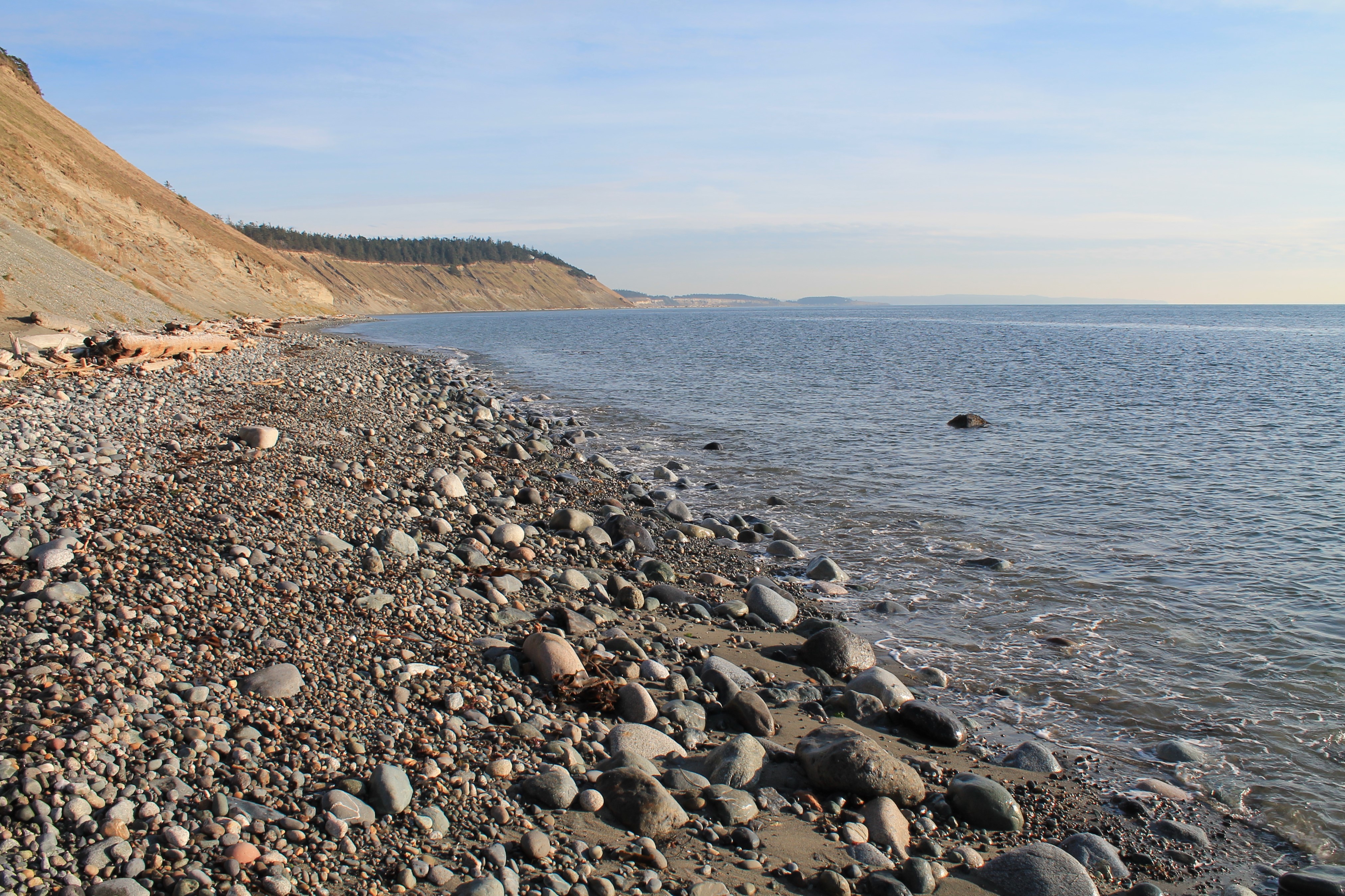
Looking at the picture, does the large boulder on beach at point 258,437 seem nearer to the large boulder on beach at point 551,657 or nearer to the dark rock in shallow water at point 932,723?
the large boulder on beach at point 551,657

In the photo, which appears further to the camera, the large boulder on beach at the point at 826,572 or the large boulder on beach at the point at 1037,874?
the large boulder on beach at the point at 826,572

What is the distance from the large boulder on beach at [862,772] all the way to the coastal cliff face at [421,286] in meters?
115

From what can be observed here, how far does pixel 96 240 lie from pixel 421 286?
125654 millimetres

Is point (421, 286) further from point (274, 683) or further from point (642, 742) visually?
point (642, 742)

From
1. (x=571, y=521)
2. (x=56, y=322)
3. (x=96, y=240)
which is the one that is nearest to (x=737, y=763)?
(x=571, y=521)

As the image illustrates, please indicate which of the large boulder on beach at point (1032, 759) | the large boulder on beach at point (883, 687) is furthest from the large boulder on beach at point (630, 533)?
the large boulder on beach at point (1032, 759)

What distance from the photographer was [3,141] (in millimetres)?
38000

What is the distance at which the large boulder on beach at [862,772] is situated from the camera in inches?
199

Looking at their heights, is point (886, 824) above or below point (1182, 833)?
above

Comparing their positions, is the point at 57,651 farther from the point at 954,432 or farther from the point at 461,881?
the point at 954,432

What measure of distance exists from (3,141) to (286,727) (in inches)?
1922

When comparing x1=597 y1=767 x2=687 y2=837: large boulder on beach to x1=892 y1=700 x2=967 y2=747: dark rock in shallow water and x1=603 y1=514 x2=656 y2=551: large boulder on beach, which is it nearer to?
x1=892 y1=700 x2=967 y2=747: dark rock in shallow water

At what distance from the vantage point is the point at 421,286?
527 ft

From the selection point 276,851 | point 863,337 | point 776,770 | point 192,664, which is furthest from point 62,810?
point 863,337
